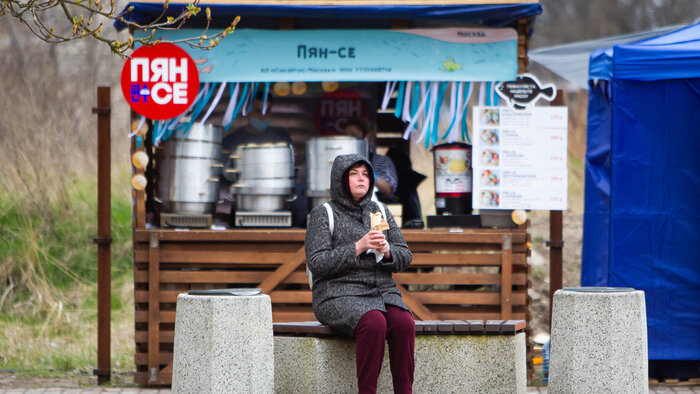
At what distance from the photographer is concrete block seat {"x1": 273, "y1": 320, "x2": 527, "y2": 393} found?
6125 mm

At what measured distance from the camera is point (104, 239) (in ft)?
25.3

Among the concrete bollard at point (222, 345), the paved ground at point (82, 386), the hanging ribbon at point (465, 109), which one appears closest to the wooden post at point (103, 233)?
the paved ground at point (82, 386)

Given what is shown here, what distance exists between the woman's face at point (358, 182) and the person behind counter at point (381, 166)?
2.12 m

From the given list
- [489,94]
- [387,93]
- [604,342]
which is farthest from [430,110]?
[604,342]

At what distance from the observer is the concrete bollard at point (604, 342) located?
233 inches

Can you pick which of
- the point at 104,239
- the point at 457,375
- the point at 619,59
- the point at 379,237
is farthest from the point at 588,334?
the point at 104,239

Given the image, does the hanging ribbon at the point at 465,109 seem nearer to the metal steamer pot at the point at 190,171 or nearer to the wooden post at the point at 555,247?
the wooden post at the point at 555,247

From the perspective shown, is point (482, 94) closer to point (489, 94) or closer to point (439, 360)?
point (489, 94)

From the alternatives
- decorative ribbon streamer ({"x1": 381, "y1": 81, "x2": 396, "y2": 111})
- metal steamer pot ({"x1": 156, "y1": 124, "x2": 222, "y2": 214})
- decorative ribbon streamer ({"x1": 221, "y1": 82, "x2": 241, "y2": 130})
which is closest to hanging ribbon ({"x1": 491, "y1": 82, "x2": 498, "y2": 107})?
decorative ribbon streamer ({"x1": 381, "y1": 81, "x2": 396, "y2": 111})

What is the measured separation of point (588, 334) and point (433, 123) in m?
2.50

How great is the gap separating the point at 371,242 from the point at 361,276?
1.04 feet

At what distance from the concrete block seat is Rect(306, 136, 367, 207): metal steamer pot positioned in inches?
72.2

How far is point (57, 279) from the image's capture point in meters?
11.0

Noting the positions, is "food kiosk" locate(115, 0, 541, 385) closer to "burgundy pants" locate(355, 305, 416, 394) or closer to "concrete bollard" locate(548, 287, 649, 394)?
"concrete bollard" locate(548, 287, 649, 394)
